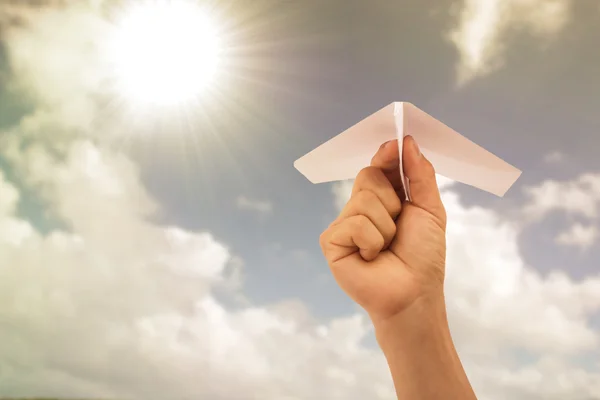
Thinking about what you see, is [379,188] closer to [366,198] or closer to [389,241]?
[366,198]

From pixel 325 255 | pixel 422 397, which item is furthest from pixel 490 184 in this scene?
pixel 422 397

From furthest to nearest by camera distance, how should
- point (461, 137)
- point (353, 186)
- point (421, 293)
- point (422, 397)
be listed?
point (461, 137), point (353, 186), point (421, 293), point (422, 397)

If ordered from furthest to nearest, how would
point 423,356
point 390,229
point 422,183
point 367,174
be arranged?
1. point 422,183
2. point 367,174
3. point 390,229
4. point 423,356

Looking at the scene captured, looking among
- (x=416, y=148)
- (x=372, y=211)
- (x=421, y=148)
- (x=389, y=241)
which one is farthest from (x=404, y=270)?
(x=421, y=148)

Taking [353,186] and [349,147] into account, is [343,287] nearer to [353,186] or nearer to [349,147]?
[353,186]

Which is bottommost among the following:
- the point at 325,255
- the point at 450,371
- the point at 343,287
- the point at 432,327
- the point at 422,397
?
the point at 422,397

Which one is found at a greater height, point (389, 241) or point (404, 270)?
point (389, 241)
